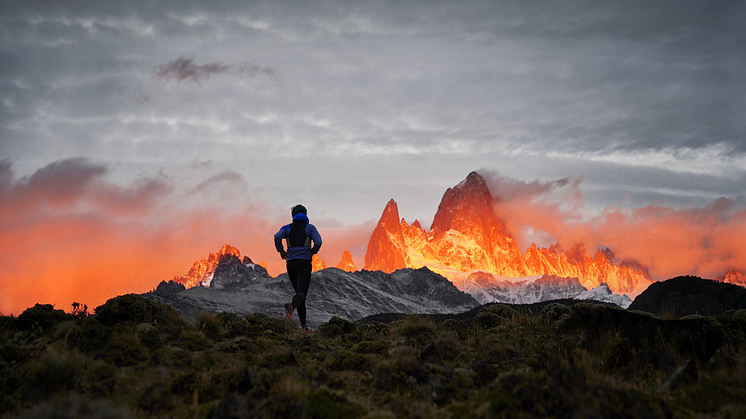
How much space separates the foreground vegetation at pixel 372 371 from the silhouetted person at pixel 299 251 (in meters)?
2.33

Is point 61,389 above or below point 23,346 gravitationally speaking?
below

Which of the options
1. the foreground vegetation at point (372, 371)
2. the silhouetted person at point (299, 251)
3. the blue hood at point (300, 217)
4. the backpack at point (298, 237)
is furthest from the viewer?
the blue hood at point (300, 217)

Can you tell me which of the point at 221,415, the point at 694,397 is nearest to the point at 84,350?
the point at 221,415

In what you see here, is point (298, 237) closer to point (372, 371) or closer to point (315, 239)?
point (315, 239)

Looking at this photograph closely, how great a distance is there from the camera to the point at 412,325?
1241cm

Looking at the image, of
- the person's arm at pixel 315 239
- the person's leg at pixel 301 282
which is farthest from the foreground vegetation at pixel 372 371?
the person's arm at pixel 315 239

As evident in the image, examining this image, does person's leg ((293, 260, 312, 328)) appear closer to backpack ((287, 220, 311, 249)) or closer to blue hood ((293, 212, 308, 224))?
backpack ((287, 220, 311, 249))

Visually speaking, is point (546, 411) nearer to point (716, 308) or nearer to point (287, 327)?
point (287, 327)

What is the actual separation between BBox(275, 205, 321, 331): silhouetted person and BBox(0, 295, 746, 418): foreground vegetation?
7.65ft

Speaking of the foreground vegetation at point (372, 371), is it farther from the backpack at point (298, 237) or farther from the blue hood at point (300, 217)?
the blue hood at point (300, 217)

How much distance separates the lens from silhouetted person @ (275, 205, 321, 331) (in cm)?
1294

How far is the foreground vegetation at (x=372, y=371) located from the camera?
5.34 m

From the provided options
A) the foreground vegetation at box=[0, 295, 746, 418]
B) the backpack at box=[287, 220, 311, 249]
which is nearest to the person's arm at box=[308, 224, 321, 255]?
the backpack at box=[287, 220, 311, 249]

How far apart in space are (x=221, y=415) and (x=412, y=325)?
305 inches
